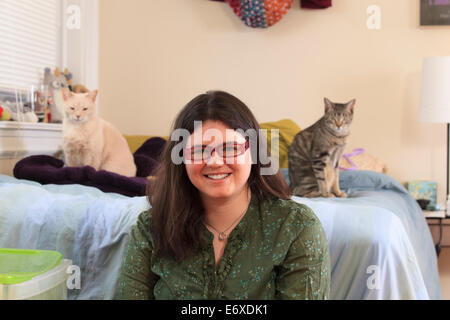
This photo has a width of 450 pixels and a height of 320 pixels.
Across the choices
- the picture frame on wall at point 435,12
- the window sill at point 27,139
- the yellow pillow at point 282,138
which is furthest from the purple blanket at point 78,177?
the picture frame on wall at point 435,12

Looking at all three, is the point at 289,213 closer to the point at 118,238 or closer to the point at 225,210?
the point at 225,210

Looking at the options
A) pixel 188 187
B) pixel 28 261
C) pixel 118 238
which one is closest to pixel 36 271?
pixel 28 261

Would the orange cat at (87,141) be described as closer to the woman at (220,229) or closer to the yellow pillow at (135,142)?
the yellow pillow at (135,142)

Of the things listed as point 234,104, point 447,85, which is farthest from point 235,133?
point 447,85

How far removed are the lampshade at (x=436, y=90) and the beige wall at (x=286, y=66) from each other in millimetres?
297

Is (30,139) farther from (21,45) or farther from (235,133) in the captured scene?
(235,133)

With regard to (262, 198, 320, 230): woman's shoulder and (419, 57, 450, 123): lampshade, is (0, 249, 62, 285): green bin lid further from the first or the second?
(419, 57, 450, 123): lampshade

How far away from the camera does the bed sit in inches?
42.1


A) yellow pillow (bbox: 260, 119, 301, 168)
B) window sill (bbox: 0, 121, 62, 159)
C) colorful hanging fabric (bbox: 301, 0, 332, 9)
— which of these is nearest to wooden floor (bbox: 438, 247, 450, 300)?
yellow pillow (bbox: 260, 119, 301, 168)

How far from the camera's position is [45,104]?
7.88 ft

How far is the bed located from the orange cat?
0.51m

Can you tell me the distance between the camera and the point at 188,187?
3.15 ft

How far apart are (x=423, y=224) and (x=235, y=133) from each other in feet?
5.07
